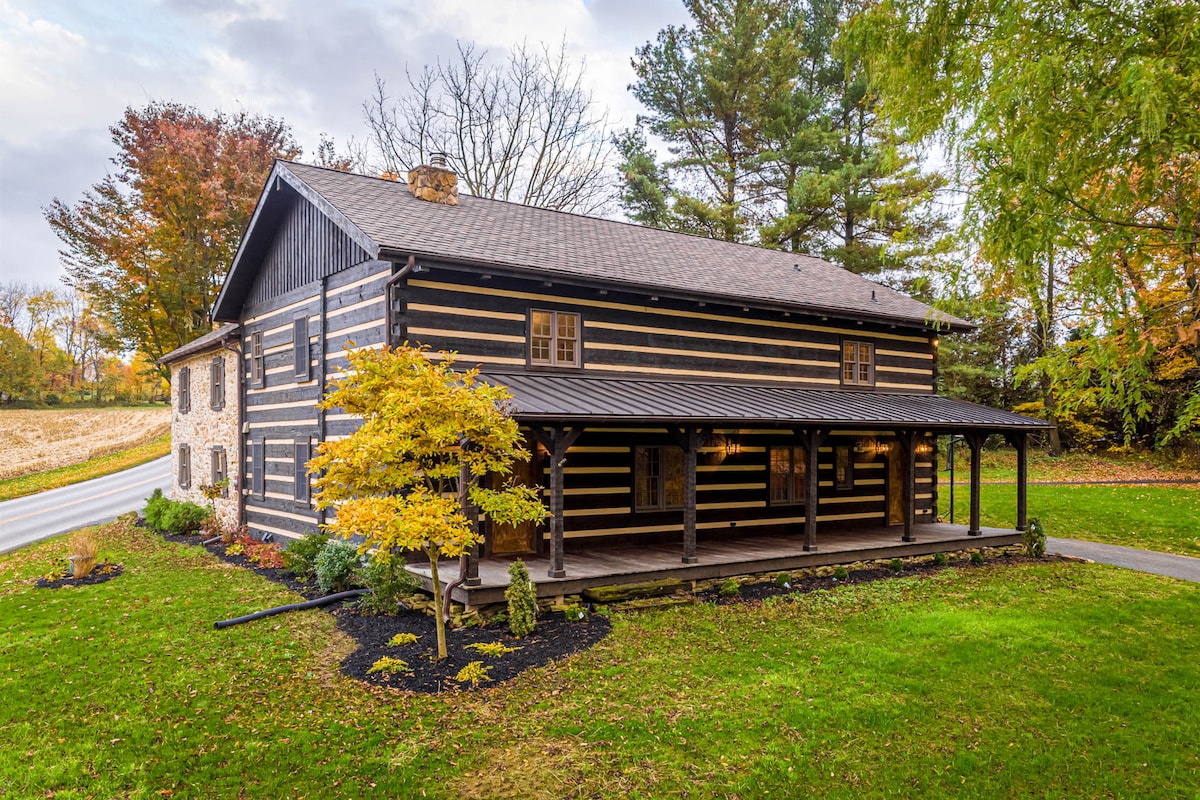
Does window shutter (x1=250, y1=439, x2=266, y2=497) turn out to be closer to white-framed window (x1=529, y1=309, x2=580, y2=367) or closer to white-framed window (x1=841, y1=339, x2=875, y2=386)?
white-framed window (x1=529, y1=309, x2=580, y2=367)

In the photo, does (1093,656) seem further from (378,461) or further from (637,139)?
(637,139)

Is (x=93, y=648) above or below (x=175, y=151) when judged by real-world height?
below

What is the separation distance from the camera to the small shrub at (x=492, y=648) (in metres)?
8.53

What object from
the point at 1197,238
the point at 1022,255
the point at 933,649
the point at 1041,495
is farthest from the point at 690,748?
the point at 1041,495

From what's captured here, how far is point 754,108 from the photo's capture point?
30.4 metres

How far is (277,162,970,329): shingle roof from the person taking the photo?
489 inches

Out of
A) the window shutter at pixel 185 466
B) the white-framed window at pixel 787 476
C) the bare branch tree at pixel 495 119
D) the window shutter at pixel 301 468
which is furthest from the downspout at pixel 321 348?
the bare branch tree at pixel 495 119

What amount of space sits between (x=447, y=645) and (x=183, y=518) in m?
12.7

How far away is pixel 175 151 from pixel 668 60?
21270mm

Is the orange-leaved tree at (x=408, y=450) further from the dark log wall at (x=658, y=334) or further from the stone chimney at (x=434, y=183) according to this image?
the stone chimney at (x=434, y=183)

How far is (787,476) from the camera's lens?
1612 centimetres

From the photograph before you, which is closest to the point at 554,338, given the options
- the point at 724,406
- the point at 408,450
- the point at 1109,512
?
the point at 724,406

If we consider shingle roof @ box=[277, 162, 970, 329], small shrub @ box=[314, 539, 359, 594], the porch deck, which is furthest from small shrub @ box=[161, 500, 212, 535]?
the porch deck

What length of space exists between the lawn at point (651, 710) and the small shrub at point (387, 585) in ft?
2.36
